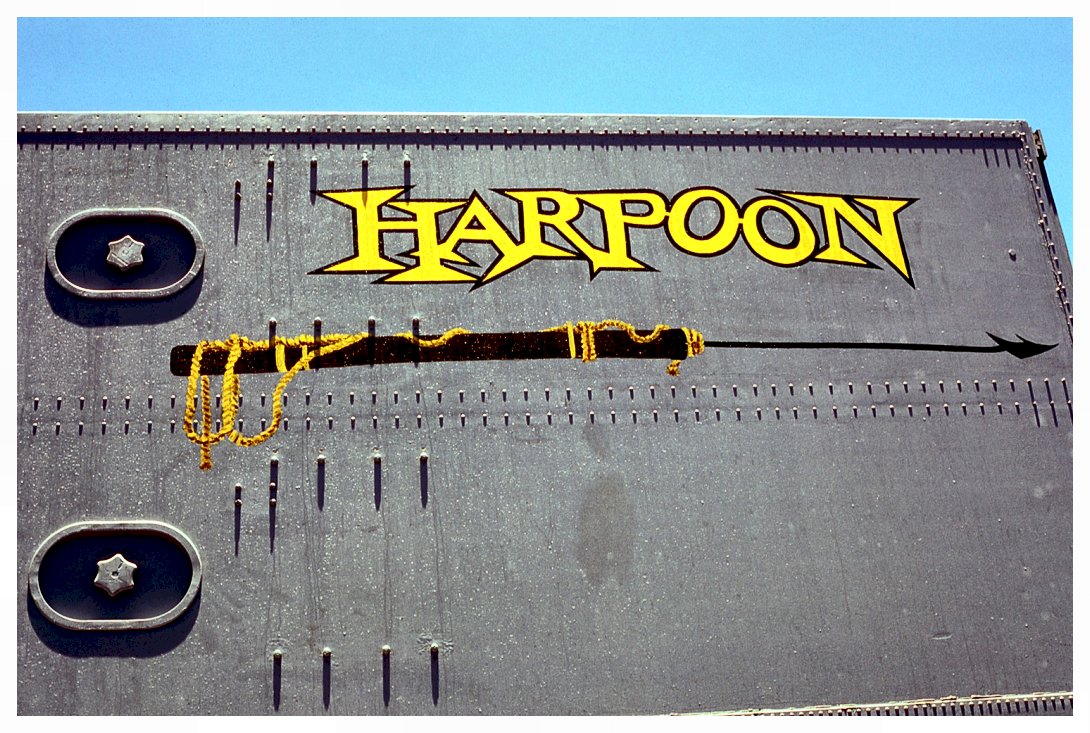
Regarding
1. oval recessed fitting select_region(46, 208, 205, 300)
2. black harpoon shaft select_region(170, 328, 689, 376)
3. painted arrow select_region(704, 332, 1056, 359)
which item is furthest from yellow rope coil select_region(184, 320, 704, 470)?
oval recessed fitting select_region(46, 208, 205, 300)

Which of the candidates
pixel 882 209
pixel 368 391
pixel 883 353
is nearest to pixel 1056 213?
pixel 882 209

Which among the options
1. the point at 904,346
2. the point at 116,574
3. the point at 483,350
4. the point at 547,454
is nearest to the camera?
the point at 116,574

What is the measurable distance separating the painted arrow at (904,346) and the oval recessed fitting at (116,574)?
3.01 meters

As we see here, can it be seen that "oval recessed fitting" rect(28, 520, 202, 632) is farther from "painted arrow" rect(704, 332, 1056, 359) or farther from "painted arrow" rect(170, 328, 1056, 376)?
"painted arrow" rect(704, 332, 1056, 359)

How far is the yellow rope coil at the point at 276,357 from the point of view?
16.4 feet

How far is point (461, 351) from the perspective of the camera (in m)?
5.19

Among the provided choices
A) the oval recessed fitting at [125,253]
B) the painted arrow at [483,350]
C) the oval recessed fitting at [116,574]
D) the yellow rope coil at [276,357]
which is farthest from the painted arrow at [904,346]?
the oval recessed fitting at [116,574]

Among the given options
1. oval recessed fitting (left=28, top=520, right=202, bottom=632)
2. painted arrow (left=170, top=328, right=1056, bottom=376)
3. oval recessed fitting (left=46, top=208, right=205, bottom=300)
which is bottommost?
oval recessed fitting (left=28, top=520, right=202, bottom=632)

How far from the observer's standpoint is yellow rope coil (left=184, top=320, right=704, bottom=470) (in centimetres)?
500

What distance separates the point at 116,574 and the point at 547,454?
88.7 inches

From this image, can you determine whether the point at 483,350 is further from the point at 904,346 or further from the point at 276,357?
the point at 904,346

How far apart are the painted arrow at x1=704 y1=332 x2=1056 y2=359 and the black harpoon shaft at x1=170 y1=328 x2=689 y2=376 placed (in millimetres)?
325

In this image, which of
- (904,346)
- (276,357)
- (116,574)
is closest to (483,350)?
(276,357)

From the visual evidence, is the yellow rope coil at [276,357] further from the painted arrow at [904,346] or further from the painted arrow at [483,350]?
the painted arrow at [904,346]
